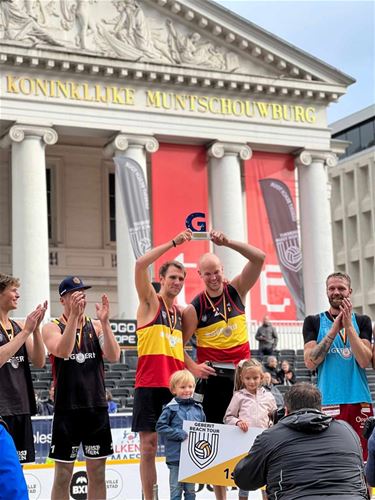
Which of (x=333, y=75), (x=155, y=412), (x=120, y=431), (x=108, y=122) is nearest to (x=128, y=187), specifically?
(x=108, y=122)

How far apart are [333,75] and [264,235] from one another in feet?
23.1

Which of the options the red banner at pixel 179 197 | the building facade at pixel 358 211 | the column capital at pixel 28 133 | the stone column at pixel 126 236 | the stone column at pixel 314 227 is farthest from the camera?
the building facade at pixel 358 211

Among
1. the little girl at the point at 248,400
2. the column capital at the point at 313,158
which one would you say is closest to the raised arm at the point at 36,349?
the little girl at the point at 248,400

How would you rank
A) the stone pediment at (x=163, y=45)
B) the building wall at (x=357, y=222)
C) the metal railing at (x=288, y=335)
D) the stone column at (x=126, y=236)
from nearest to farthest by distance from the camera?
1. the stone column at (x=126, y=236)
2. the stone pediment at (x=163, y=45)
3. the metal railing at (x=288, y=335)
4. the building wall at (x=357, y=222)

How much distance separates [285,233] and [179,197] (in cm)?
363

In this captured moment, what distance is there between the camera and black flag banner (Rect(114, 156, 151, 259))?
104 ft

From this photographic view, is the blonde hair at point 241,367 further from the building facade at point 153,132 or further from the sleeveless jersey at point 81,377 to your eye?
the building facade at point 153,132

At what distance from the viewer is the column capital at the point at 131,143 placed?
34375 mm

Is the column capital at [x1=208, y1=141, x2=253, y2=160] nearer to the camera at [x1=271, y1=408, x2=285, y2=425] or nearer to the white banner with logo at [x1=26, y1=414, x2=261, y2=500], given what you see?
the white banner with logo at [x1=26, y1=414, x2=261, y2=500]

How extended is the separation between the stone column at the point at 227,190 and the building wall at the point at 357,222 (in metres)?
29.3

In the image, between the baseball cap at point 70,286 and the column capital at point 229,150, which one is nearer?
the baseball cap at point 70,286

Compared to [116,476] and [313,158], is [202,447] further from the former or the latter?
[313,158]

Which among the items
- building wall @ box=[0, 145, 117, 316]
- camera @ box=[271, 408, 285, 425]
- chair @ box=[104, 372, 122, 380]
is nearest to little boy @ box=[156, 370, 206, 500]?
camera @ box=[271, 408, 285, 425]

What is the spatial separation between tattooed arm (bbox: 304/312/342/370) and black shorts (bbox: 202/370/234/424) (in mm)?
880
